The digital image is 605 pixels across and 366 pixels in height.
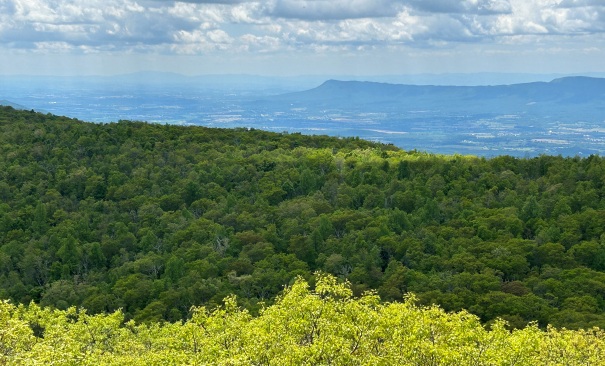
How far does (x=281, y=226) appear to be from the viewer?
5075 centimetres

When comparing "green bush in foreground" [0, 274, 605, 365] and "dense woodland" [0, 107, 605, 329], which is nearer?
"green bush in foreground" [0, 274, 605, 365]

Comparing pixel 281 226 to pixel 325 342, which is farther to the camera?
pixel 281 226

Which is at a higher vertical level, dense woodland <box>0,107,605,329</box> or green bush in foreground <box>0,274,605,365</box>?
green bush in foreground <box>0,274,605,365</box>

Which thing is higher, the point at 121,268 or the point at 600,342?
the point at 600,342

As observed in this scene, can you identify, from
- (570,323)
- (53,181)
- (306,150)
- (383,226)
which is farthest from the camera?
(306,150)

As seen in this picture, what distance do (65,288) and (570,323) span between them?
29428 mm

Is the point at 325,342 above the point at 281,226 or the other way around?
above

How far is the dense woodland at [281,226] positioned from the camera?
38125mm

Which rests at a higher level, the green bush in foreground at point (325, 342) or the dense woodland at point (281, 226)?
the green bush in foreground at point (325, 342)

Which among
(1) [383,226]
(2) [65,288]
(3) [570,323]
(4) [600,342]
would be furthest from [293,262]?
(4) [600,342]

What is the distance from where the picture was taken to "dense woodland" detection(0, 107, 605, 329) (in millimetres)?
38125

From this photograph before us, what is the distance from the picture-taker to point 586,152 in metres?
196

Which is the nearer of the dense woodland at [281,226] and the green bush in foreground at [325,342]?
the green bush in foreground at [325,342]

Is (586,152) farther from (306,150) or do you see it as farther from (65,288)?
(65,288)
